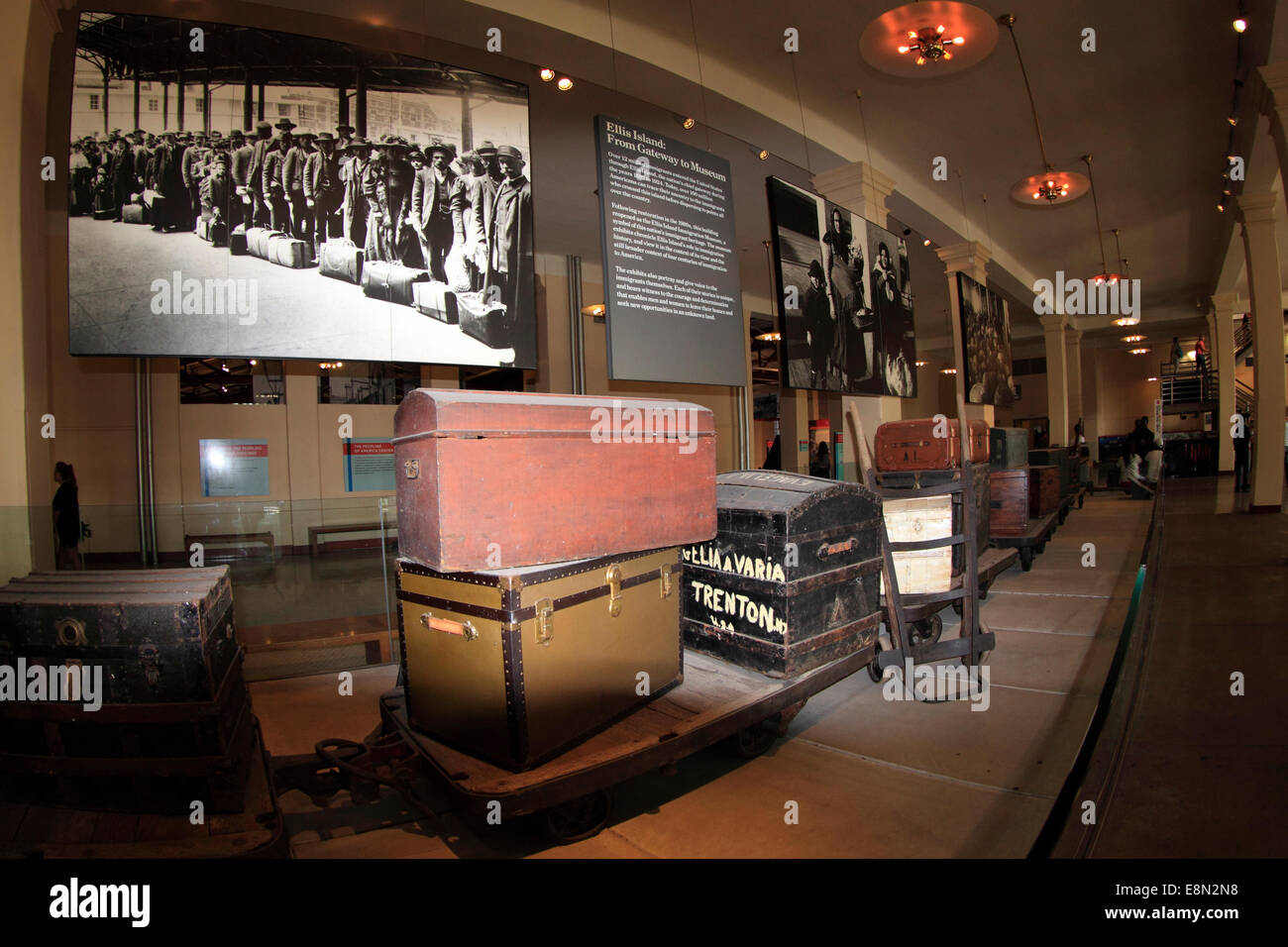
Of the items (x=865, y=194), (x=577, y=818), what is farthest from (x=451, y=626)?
(x=865, y=194)

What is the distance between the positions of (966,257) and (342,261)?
11.9m

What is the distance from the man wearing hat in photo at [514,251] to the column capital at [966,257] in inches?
410

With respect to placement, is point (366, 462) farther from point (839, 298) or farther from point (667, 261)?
point (667, 261)

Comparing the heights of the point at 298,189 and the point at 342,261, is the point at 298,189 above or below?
above

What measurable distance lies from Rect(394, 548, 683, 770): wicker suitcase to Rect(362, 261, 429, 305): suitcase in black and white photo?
1777 millimetres

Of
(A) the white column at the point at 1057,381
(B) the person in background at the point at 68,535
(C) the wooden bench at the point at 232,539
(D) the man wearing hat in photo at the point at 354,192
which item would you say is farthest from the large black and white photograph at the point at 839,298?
(A) the white column at the point at 1057,381

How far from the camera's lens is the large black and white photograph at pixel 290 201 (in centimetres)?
313

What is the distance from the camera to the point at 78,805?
7.73 ft

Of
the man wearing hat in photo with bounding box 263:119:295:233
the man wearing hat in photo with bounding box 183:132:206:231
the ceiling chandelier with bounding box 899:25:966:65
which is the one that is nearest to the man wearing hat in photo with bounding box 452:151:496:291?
the man wearing hat in photo with bounding box 263:119:295:233

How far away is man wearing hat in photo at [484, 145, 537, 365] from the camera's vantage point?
159 inches

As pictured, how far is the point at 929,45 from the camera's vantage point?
522cm

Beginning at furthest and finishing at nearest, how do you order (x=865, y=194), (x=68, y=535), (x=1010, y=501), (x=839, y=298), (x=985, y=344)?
(x=985, y=344), (x=865, y=194), (x=1010, y=501), (x=839, y=298), (x=68, y=535)

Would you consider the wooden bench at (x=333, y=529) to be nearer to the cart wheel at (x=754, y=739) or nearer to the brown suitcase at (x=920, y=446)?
the cart wheel at (x=754, y=739)

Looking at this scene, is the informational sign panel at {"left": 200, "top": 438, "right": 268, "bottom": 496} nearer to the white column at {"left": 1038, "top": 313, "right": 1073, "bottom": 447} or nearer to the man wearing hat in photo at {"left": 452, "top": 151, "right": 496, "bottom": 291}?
the man wearing hat in photo at {"left": 452, "top": 151, "right": 496, "bottom": 291}
